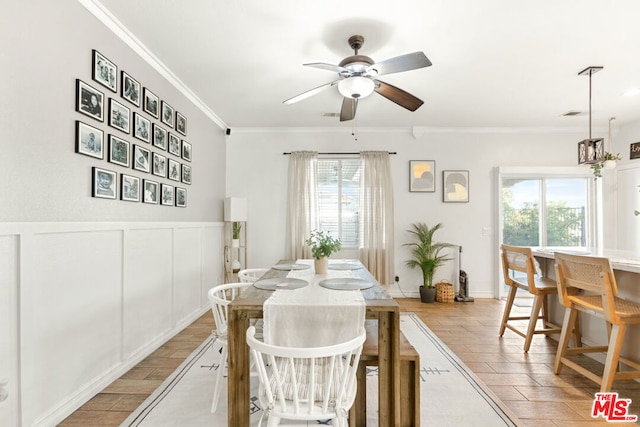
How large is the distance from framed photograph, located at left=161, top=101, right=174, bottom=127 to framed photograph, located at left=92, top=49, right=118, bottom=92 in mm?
719

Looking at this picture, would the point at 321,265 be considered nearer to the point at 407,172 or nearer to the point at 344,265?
the point at 344,265

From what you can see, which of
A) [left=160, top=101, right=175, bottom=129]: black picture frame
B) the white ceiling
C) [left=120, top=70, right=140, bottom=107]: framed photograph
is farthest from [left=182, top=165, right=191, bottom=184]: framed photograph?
[left=120, top=70, right=140, bottom=107]: framed photograph

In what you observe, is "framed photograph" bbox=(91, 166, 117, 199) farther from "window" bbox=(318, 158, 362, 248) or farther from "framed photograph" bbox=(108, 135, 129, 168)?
"window" bbox=(318, 158, 362, 248)

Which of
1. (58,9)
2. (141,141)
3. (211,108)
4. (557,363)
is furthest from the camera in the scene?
(211,108)

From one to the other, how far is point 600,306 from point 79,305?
10.9ft

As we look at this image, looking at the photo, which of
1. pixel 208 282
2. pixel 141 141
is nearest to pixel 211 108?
pixel 141 141

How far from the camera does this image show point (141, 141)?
2777 millimetres

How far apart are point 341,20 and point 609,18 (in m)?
1.86

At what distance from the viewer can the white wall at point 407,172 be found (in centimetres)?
508

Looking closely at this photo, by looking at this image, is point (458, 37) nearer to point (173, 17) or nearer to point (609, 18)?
point (609, 18)

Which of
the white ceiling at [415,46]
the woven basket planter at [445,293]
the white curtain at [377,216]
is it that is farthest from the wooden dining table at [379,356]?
the woven basket planter at [445,293]

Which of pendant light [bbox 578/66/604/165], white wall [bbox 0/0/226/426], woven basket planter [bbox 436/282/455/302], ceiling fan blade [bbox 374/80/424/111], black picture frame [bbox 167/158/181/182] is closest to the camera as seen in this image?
white wall [bbox 0/0/226/426]

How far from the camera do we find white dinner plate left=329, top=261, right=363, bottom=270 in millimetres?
2750

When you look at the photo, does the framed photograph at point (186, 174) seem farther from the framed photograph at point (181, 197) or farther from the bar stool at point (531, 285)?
the bar stool at point (531, 285)
